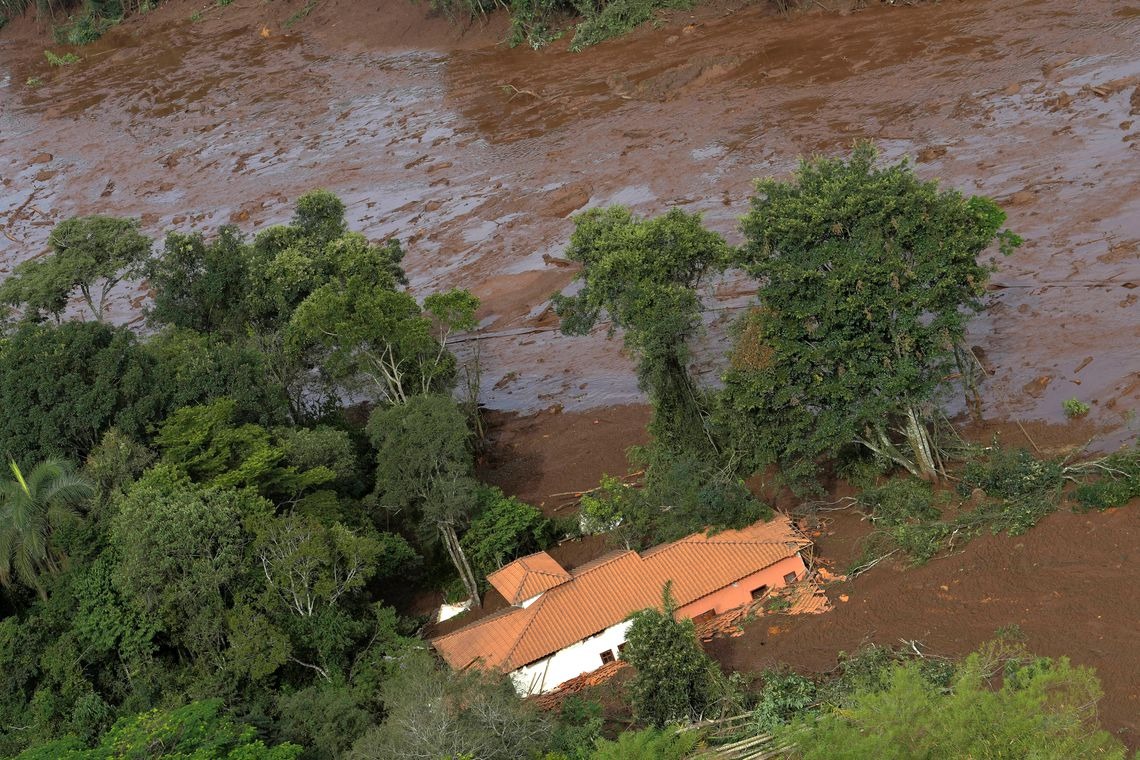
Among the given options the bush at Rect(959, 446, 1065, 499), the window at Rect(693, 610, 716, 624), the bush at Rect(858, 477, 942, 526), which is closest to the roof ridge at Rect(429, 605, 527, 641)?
the window at Rect(693, 610, 716, 624)

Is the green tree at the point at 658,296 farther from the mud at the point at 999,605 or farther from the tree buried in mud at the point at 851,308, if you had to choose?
the mud at the point at 999,605

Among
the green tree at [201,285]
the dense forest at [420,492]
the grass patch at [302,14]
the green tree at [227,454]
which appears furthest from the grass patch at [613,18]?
the green tree at [227,454]

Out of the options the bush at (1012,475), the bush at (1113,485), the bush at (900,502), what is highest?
the bush at (1113,485)

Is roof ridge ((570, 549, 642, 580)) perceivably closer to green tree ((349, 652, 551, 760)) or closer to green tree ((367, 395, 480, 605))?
green tree ((367, 395, 480, 605))

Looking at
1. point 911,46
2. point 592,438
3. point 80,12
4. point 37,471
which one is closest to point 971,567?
point 592,438

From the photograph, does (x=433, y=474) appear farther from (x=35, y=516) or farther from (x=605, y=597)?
(x=35, y=516)

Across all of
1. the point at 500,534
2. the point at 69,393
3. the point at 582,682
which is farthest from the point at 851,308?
the point at 69,393

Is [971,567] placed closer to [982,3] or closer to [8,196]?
[982,3]
